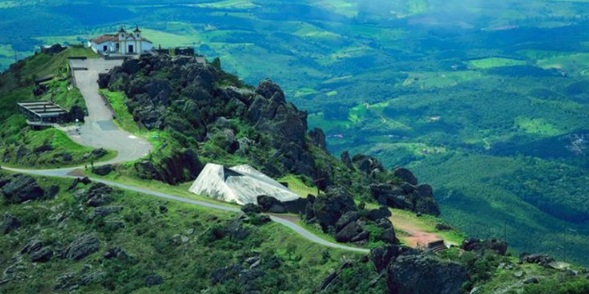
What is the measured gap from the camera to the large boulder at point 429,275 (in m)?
70.7

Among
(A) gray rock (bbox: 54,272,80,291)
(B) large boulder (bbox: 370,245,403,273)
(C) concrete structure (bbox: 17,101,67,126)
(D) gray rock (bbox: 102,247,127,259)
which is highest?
(B) large boulder (bbox: 370,245,403,273)

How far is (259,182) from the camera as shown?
334 feet

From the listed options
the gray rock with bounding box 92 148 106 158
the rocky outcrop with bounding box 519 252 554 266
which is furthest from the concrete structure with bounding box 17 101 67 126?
the rocky outcrop with bounding box 519 252 554 266

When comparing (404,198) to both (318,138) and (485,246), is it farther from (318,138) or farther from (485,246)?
(485,246)

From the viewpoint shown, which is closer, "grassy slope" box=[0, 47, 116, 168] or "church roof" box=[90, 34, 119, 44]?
"grassy slope" box=[0, 47, 116, 168]

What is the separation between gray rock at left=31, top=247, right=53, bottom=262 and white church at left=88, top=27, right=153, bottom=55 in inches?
2322

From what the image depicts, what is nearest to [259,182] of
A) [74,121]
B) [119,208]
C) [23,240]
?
[119,208]

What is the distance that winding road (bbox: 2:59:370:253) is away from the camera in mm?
90500

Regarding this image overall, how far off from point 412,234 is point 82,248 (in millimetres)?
22038

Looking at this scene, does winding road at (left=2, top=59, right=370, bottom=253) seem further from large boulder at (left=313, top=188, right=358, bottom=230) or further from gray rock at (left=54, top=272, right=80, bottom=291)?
gray rock at (left=54, top=272, right=80, bottom=291)

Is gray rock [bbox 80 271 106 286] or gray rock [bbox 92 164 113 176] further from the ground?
gray rock [bbox 80 271 106 286]

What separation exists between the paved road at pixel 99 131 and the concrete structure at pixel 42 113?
2.57 m

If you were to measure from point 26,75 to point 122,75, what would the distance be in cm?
1873

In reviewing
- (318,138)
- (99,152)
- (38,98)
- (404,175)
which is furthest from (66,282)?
(318,138)
